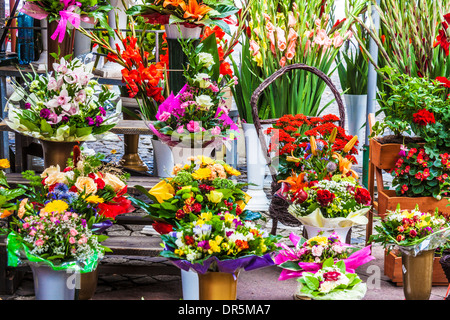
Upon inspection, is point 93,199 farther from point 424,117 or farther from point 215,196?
point 424,117

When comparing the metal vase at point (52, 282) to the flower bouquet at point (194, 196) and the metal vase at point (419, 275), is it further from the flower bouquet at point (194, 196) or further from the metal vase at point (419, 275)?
the metal vase at point (419, 275)

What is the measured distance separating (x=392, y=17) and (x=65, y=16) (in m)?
1.86

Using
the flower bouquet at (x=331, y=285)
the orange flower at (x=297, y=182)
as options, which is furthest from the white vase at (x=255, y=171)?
the flower bouquet at (x=331, y=285)

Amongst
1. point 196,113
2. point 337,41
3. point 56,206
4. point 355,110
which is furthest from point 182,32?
point 355,110

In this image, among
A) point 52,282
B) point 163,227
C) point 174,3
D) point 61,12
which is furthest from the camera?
point 61,12

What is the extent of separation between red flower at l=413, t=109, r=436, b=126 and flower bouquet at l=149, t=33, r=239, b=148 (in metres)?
0.87

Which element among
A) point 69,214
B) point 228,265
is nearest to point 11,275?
point 69,214

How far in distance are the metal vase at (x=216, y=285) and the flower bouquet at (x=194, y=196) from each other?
0.38 metres

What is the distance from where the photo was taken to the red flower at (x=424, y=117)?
336 cm

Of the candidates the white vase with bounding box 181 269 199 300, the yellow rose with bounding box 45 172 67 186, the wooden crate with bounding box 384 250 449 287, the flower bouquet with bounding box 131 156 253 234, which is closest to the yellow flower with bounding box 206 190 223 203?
the flower bouquet with bounding box 131 156 253 234

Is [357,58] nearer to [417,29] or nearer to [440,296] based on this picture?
[417,29]

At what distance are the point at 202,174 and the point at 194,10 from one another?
81cm

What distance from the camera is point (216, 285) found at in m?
2.21

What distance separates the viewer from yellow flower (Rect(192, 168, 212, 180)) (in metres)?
2.77
